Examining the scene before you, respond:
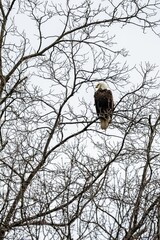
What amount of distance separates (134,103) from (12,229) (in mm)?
2578

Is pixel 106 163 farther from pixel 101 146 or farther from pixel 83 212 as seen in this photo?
pixel 83 212

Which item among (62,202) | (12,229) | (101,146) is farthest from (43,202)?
(101,146)

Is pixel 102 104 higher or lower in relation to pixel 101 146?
higher

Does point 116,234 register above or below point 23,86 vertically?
below

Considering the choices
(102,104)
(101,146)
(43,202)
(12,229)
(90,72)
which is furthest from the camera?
Answer: (102,104)

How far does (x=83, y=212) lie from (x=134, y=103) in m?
2.21

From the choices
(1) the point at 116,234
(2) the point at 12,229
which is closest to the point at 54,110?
(2) the point at 12,229

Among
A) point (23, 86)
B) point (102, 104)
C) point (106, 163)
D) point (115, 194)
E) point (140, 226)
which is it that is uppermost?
point (102, 104)

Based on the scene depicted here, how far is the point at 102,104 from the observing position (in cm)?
1063

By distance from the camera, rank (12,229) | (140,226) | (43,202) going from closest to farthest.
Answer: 1. (140,226)
2. (43,202)
3. (12,229)

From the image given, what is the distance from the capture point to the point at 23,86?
870 centimetres

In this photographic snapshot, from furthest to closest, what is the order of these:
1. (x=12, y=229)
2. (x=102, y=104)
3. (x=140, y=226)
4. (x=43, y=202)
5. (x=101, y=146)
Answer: (x=102, y=104)
(x=101, y=146)
(x=12, y=229)
(x=43, y=202)
(x=140, y=226)

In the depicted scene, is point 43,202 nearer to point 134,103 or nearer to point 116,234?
point 116,234

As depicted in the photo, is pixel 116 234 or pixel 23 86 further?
pixel 23 86
